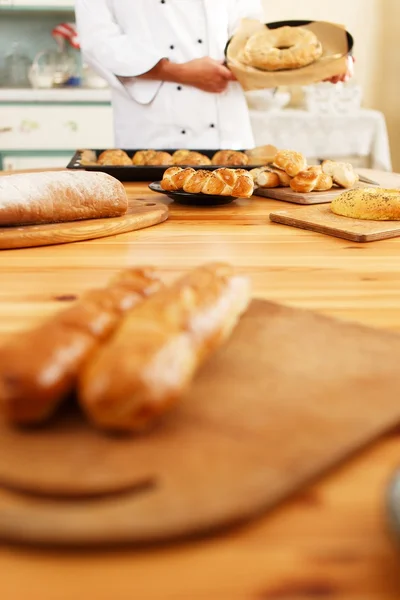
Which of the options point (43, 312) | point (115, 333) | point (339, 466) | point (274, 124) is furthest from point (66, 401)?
point (274, 124)

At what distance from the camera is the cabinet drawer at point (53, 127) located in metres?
3.51

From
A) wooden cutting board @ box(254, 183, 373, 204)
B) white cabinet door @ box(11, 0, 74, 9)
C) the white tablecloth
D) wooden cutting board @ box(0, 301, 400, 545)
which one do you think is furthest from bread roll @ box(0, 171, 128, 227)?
the white tablecloth

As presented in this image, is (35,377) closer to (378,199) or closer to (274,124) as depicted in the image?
(378,199)

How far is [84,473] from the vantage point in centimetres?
35

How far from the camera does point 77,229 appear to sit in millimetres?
1034

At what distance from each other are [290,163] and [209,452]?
3.52 feet

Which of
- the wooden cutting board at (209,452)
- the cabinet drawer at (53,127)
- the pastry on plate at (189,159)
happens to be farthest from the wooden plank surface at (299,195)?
the cabinet drawer at (53,127)

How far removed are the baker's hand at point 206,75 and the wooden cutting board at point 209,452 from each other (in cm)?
168

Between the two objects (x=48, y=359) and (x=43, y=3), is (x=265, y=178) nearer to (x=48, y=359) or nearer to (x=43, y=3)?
(x=48, y=359)

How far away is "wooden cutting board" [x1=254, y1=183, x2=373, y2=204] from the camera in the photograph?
4.31ft

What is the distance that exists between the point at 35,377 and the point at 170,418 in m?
0.09

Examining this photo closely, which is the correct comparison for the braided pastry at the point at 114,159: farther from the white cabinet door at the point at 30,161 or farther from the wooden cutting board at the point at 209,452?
the white cabinet door at the point at 30,161

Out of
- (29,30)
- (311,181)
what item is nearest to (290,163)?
(311,181)

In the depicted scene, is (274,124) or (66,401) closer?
(66,401)
